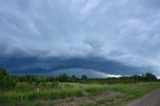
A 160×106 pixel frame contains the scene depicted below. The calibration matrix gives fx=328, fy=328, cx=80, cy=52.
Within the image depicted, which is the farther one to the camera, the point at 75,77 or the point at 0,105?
the point at 75,77

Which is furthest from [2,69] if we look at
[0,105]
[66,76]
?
[66,76]

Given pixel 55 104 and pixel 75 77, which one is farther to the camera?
pixel 75 77

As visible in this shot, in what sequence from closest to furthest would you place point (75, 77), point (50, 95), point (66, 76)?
1. point (50, 95)
2. point (66, 76)
3. point (75, 77)

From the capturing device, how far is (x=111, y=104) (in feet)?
85.1

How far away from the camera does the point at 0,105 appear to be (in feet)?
82.0

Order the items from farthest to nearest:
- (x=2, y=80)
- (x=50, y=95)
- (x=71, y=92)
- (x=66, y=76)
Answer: (x=66, y=76)
(x=2, y=80)
(x=71, y=92)
(x=50, y=95)

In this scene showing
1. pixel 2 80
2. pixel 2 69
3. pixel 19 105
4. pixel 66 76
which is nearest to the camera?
pixel 19 105

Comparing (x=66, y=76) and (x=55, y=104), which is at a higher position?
(x=66, y=76)

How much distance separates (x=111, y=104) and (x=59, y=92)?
8434 mm

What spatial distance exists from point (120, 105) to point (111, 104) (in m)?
0.86

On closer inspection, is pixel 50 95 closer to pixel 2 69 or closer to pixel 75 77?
pixel 2 69

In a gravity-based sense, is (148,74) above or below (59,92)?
above

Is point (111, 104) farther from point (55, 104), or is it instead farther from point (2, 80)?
point (2, 80)

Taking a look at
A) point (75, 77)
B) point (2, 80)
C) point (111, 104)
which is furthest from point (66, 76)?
point (111, 104)
